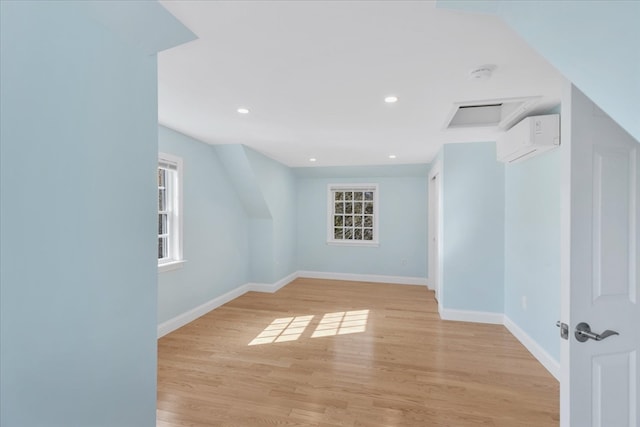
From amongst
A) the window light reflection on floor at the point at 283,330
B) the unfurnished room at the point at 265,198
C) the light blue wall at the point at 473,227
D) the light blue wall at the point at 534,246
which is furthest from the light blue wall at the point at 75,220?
the light blue wall at the point at 473,227

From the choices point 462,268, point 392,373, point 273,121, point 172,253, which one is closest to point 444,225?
point 462,268

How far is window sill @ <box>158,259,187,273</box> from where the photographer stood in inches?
115

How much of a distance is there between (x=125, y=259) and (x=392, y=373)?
2.23 meters

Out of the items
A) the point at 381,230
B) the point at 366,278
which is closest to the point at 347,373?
the point at 366,278

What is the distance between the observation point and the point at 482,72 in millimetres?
1668

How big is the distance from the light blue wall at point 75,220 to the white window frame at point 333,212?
15.2ft

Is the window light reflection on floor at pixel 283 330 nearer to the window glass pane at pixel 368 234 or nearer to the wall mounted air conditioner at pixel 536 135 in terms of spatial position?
the window glass pane at pixel 368 234

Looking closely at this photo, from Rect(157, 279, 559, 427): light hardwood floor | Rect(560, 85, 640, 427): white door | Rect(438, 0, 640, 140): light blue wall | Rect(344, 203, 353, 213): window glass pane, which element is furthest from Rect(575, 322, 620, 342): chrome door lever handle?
Rect(344, 203, 353, 213): window glass pane

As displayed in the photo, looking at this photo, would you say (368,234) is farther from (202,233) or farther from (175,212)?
(175,212)

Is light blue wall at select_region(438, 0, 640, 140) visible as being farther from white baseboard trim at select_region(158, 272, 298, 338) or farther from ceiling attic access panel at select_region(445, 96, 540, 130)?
white baseboard trim at select_region(158, 272, 298, 338)

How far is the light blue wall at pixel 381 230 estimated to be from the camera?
5406 millimetres

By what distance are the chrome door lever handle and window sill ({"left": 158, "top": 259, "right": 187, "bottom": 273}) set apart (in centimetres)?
325

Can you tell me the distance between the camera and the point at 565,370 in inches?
44.3

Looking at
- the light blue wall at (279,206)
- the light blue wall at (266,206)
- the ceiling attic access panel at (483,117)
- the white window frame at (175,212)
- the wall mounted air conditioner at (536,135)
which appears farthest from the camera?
the light blue wall at (279,206)
